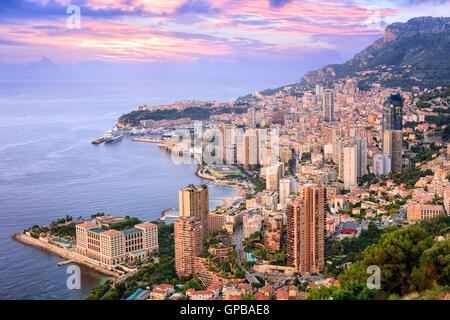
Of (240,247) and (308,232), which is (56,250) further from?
(308,232)

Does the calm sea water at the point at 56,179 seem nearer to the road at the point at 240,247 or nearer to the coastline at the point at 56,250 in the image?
the coastline at the point at 56,250

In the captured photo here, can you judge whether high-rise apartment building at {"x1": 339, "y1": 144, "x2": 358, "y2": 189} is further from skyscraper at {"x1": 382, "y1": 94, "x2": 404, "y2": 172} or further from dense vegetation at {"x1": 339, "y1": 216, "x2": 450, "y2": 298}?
A: dense vegetation at {"x1": 339, "y1": 216, "x2": 450, "y2": 298}

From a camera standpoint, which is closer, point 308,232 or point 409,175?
point 308,232

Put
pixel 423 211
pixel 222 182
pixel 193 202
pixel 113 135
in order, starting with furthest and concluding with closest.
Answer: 1. pixel 113 135
2. pixel 222 182
3. pixel 193 202
4. pixel 423 211

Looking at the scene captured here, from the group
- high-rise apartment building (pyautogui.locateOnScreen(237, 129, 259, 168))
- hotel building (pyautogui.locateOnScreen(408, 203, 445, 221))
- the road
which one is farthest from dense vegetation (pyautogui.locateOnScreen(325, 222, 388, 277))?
high-rise apartment building (pyautogui.locateOnScreen(237, 129, 259, 168))

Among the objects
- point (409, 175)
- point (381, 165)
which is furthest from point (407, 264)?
point (381, 165)

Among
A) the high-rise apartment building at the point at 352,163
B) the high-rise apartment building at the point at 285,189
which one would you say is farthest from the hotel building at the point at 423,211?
the high-rise apartment building at the point at 352,163
